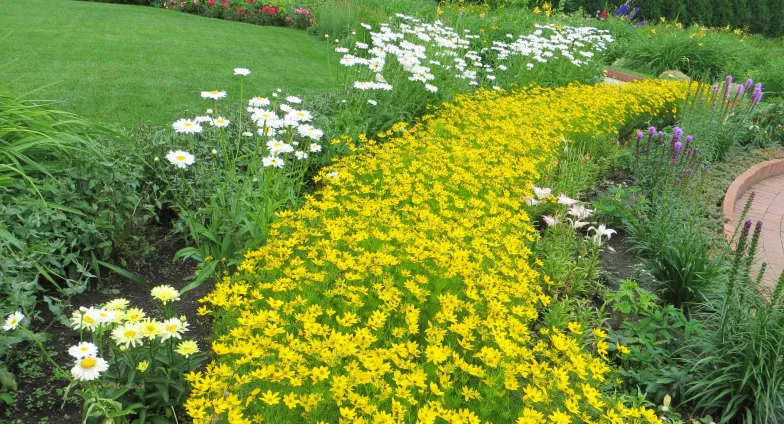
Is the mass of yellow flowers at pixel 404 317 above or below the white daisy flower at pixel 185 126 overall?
below

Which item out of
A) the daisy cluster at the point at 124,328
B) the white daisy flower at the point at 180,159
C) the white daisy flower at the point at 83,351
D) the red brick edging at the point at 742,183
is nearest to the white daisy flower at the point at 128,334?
the daisy cluster at the point at 124,328

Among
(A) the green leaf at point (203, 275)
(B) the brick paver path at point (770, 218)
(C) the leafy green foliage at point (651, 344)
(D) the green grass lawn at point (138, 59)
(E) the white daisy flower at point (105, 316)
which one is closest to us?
Answer: (E) the white daisy flower at point (105, 316)

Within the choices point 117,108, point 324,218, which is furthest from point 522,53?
point 324,218

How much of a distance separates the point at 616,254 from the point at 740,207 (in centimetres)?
260

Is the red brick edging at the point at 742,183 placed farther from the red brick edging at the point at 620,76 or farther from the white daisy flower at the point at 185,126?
the red brick edging at the point at 620,76

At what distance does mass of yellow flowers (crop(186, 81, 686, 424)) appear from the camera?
2.12m

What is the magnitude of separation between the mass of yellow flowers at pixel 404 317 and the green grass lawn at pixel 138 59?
2.69 metres

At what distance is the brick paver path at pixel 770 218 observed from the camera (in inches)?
196

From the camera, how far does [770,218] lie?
244 inches

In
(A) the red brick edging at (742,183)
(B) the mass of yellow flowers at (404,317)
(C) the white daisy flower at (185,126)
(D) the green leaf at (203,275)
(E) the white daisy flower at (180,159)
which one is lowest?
(A) the red brick edging at (742,183)

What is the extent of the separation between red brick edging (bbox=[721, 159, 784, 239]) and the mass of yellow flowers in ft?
6.30

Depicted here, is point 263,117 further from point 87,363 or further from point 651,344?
point 651,344

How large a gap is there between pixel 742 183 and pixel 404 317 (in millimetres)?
5554

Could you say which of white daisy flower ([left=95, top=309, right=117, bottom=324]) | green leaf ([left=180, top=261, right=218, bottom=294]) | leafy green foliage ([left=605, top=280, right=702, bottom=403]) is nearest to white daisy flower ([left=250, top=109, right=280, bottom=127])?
green leaf ([left=180, top=261, right=218, bottom=294])
